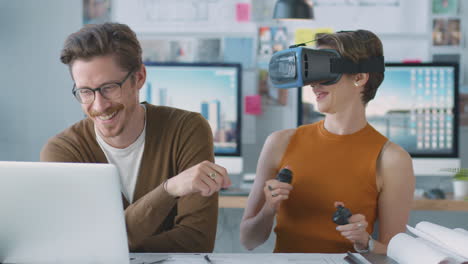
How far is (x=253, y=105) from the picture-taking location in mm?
3102

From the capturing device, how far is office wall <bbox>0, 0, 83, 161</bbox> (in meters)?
3.20

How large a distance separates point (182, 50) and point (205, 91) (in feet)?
1.44

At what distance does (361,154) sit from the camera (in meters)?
1.63

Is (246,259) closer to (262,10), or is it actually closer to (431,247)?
(431,247)

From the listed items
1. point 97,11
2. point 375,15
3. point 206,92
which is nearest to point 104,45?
point 206,92

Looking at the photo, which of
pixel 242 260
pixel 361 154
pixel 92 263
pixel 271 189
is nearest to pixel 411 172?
pixel 361 154

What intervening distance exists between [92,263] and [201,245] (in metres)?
0.44

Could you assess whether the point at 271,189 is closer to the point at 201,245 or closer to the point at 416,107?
the point at 201,245

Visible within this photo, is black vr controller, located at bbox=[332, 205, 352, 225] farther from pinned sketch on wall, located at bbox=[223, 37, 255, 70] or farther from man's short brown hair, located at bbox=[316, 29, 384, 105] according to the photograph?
pinned sketch on wall, located at bbox=[223, 37, 255, 70]

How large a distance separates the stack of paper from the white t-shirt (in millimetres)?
717

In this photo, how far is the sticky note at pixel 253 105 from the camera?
3.10 m

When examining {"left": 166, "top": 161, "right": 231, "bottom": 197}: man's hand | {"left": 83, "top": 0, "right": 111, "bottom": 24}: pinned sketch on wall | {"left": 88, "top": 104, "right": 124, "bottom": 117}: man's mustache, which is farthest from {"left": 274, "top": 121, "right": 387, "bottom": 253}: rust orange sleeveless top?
{"left": 83, "top": 0, "right": 111, "bottom": 24}: pinned sketch on wall

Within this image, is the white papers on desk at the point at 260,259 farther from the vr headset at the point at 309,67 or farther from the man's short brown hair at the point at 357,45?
the man's short brown hair at the point at 357,45

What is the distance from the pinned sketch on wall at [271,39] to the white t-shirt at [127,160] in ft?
5.37
